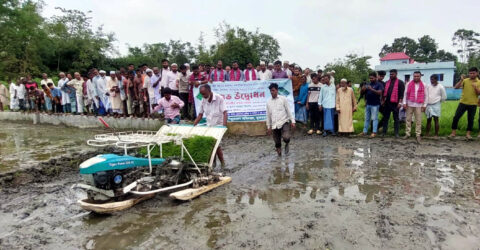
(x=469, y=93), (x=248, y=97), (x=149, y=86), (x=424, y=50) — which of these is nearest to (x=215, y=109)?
(x=248, y=97)

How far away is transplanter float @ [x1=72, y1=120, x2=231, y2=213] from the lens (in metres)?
4.47

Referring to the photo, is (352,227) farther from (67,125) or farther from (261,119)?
(67,125)

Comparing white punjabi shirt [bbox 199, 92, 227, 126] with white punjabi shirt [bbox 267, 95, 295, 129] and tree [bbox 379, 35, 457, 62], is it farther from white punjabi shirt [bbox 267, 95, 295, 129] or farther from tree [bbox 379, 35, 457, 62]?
tree [bbox 379, 35, 457, 62]

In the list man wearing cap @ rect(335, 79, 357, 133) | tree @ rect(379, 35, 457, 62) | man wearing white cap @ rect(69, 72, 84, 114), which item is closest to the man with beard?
man wearing cap @ rect(335, 79, 357, 133)

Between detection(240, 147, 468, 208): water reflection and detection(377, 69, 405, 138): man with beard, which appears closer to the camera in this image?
detection(240, 147, 468, 208): water reflection

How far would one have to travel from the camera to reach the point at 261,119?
1100cm

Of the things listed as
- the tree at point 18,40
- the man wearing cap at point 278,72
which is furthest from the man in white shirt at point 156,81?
the tree at point 18,40

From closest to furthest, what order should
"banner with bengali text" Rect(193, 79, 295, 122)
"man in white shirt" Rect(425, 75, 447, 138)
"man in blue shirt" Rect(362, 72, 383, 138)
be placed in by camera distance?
"man in white shirt" Rect(425, 75, 447, 138) → "man in blue shirt" Rect(362, 72, 383, 138) → "banner with bengali text" Rect(193, 79, 295, 122)

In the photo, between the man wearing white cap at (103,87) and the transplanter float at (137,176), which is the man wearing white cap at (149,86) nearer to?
the man wearing white cap at (103,87)

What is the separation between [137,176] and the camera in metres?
5.20

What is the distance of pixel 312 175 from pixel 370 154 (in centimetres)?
241

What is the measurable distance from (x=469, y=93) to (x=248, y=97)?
6.39 meters

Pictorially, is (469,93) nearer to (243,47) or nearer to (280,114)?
(280,114)

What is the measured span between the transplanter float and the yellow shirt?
7318 mm
